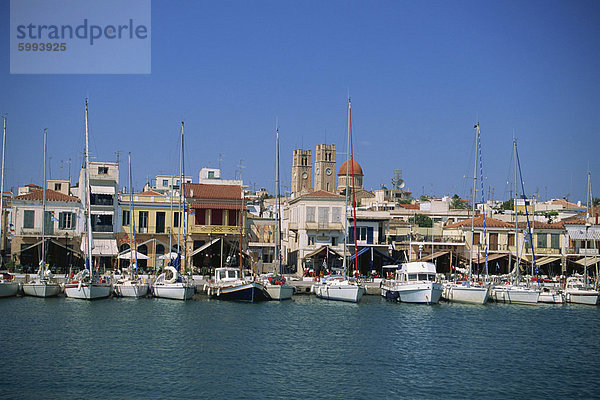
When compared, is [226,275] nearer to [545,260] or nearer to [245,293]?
[245,293]

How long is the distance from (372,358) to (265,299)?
2000 cm

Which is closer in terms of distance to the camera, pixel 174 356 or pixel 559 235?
pixel 174 356

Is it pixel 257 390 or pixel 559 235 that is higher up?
pixel 559 235

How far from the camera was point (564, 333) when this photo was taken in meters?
41.1

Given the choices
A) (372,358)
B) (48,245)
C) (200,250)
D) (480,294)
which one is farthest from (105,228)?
(372,358)

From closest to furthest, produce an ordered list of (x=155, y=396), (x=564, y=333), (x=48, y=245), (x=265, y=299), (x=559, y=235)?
1. (x=155, y=396)
2. (x=564, y=333)
3. (x=265, y=299)
4. (x=48, y=245)
5. (x=559, y=235)

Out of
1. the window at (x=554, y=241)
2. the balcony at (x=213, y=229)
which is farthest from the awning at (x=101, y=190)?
the window at (x=554, y=241)

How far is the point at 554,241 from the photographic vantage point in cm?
7050

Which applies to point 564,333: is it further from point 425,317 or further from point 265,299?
point 265,299

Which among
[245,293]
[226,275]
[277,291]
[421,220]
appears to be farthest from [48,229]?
[421,220]

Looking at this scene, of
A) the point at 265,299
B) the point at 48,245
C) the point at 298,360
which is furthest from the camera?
the point at 48,245

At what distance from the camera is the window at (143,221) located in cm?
6581

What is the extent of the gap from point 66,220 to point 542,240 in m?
48.6

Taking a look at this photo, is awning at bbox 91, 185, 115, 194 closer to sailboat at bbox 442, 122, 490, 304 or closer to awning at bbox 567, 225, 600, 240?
sailboat at bbox 442, 122, 490, 304
